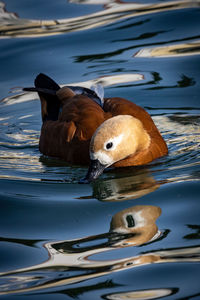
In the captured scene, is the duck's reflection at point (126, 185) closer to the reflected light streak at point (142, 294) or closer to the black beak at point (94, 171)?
the black beak at point (94, 171)

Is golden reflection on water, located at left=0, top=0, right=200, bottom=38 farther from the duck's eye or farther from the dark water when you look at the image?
the duck's eye

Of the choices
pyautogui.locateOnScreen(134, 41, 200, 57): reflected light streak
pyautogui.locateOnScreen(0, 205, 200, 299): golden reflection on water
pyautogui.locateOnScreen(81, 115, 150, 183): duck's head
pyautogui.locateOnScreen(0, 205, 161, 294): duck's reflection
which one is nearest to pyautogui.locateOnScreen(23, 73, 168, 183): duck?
pyautogui.locateOnScreen(81, 115, 150, 183): duck's head

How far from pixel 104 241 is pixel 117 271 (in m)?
0.51

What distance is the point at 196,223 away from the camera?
4633mm

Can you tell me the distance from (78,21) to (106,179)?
22.8 feet

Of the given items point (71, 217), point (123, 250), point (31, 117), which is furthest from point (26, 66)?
point (123, 250)

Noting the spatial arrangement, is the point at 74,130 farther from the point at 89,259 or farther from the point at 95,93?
the point at 89,259

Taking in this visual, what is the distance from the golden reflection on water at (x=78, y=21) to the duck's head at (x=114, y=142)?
6112 millimetres

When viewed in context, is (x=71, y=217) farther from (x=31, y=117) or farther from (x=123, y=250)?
(x=31, y=117)

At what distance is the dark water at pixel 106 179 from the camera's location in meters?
3.95

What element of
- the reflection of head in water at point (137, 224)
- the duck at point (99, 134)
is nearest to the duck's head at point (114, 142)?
the duck at point (99, 134)

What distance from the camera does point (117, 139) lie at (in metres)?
6.04

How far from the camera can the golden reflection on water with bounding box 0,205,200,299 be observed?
3930mm

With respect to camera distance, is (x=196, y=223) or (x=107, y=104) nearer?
(x=196, y=223)
